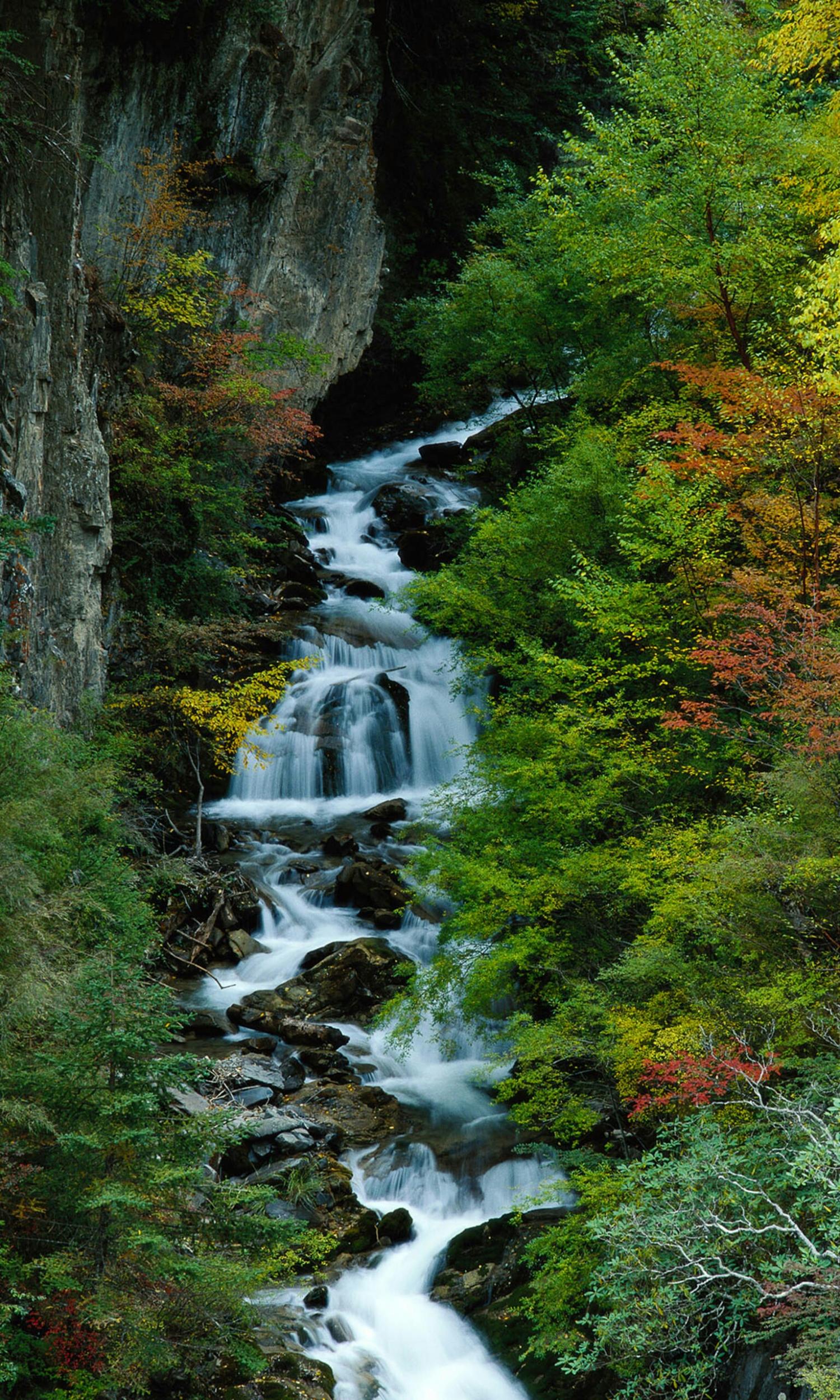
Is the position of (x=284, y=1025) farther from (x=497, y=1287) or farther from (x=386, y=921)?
(x=497, y=1287)

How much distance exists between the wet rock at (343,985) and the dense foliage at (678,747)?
1203 millimetres

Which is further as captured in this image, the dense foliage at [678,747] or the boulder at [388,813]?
the boulder at [388,813]

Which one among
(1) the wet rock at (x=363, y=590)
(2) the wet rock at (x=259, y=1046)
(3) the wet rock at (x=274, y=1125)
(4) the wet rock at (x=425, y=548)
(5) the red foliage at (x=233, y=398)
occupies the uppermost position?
(5) the red foliage at (x=233, y=398)

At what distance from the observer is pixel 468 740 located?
1917cm

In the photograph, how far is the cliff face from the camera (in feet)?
41.5

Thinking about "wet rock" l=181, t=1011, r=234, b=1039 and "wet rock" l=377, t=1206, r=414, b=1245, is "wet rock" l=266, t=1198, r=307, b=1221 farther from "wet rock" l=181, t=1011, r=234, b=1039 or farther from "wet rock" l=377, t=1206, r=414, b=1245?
"wet rock" l=181, t=1011, r=234, b=1039

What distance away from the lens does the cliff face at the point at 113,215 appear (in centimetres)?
1264

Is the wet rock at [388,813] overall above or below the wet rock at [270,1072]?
above

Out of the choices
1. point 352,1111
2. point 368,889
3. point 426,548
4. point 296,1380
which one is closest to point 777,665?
point 352,1111

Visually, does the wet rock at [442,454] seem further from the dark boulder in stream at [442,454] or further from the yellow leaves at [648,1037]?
the yellow leaves at [648,1037]

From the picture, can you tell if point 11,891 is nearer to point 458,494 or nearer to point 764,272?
point 764,272

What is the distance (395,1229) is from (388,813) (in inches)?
331

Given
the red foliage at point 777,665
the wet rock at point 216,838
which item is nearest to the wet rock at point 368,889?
the wet rock at point 216,838

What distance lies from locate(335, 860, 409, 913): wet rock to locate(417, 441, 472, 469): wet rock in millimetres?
15011
